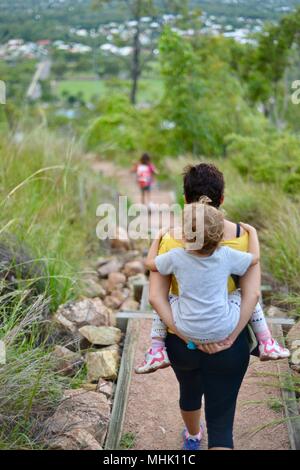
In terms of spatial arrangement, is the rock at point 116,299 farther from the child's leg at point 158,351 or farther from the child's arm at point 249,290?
the child's arm at point 249,290

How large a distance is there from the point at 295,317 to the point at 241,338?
85.0 inches

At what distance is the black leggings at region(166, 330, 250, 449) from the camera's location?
304 centimetres

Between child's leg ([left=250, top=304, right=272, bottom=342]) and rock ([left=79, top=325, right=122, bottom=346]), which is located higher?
child's leg ([left=250, top=304, right=272, bottom=342])

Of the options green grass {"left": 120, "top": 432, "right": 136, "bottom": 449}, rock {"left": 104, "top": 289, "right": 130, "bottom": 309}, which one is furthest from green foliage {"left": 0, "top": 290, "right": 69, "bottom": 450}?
rock {"left": 104, "top": 289, "right": 130, "bottom": 309}

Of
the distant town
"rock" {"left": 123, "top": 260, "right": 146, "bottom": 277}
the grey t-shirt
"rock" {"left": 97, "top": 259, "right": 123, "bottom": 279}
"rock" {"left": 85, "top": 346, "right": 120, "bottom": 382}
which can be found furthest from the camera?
the distant town

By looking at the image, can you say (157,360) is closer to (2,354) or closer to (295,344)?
(2,354)

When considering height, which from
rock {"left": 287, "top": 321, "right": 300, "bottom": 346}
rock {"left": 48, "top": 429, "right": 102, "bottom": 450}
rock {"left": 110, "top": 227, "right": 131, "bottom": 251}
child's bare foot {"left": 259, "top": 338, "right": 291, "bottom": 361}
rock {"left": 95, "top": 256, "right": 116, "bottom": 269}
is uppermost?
child's bare foot {"left": 259, "top": 338, "right": 291, "bottom": 361}

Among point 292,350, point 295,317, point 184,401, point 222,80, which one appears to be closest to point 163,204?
point 222,80

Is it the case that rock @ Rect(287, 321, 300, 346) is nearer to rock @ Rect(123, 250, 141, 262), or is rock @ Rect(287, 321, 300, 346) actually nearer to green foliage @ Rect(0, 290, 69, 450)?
green foliage @ Rect(0, 290, 69, 450)

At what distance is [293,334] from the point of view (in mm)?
4473

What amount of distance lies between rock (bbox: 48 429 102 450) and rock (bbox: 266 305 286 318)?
7.61 feet

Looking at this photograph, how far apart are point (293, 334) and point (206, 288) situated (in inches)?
68.3

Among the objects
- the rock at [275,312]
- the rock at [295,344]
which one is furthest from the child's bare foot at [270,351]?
the rock at [275,312]

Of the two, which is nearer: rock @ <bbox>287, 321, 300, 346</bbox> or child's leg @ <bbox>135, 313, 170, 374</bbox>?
child's leg @ <bbox>135, 313, 170, 374</bbox>
